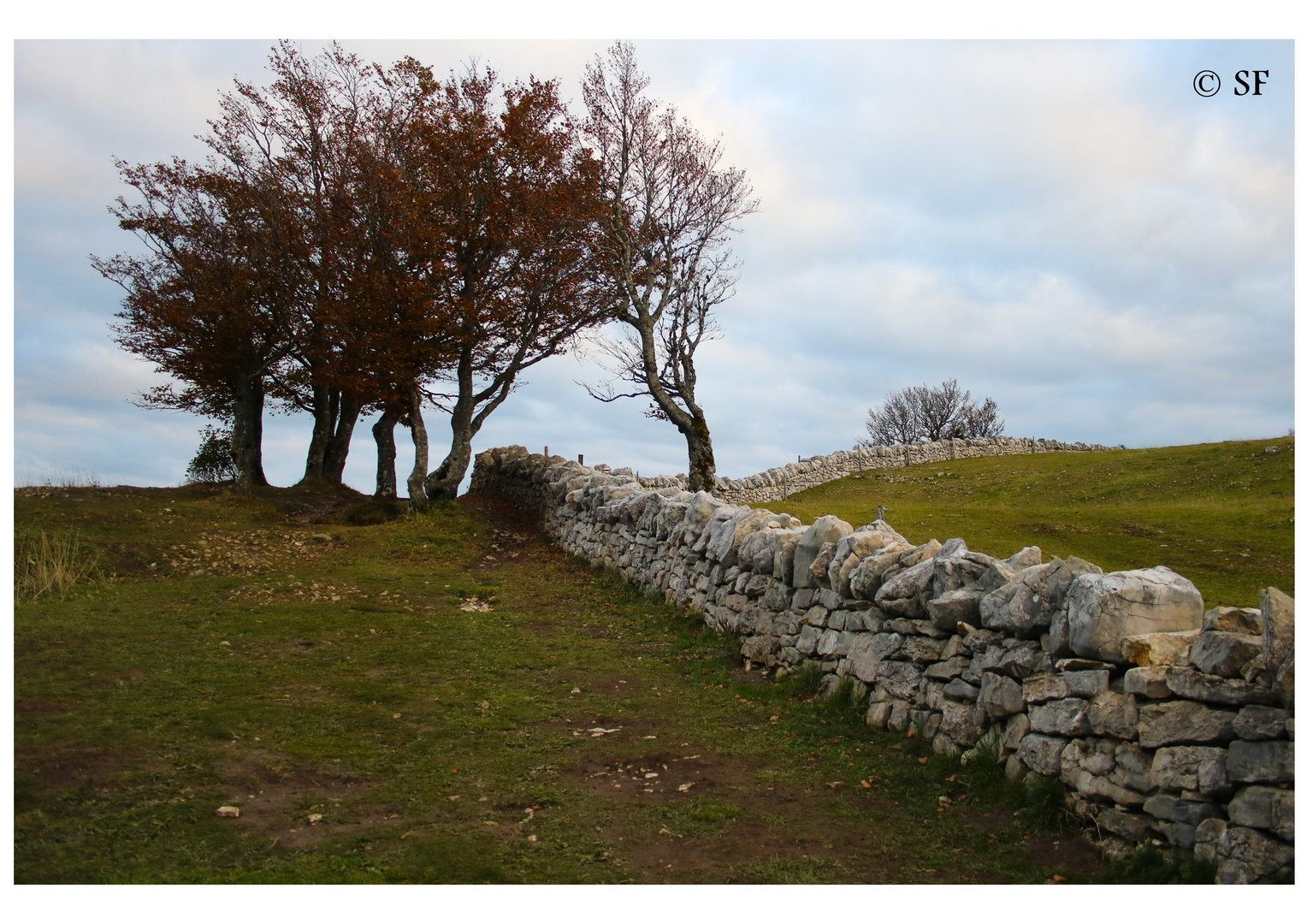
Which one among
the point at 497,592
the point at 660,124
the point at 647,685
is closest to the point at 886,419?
the point at 660,124

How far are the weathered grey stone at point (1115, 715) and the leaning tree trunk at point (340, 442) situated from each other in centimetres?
2501

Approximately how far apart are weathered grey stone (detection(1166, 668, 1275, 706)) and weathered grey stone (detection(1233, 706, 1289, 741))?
0.06 meters

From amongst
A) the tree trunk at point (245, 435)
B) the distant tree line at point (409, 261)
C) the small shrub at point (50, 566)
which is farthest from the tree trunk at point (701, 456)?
the small shrub at point (50, 566)

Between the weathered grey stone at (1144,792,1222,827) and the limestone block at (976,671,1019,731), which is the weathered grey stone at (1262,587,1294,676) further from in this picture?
the limestone block at (976,671,1019,731)

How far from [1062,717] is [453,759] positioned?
4.81 metres

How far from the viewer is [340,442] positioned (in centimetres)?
2845

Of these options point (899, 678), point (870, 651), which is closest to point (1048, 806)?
point (899, 678)

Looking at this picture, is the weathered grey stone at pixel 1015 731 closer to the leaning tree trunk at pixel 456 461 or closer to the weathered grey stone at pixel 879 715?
the weathered grey stone at pixel 879 715

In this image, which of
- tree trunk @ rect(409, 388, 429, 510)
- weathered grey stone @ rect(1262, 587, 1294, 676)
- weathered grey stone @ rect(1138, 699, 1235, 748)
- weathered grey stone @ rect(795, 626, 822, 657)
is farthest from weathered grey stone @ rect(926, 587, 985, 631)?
tree trunk @ rect(409, 388, 429, 510)

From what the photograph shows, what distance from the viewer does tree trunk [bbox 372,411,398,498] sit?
2745 cm

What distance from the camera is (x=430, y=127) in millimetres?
22000

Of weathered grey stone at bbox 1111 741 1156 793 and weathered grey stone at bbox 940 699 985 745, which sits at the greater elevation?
weathered grey stone at bbox 1111 741 1156 793

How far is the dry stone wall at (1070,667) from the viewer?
5.09 metres

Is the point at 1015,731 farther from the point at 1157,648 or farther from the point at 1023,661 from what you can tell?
the point at 1157,648
